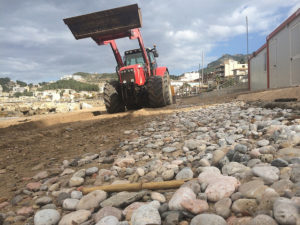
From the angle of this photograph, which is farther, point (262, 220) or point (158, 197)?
point (158, 197)

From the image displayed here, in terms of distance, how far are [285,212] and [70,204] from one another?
4.56 feet

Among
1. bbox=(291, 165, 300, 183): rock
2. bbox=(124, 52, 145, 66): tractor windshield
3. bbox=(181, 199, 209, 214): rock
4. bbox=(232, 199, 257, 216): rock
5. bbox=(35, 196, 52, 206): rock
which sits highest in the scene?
bbox=(124, 52, 145, 66): tractor windshield

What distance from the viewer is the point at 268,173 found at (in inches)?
56.0

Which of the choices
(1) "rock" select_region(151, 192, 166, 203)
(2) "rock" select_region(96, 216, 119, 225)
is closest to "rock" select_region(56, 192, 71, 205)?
(2) "rock" select_region(96, 216, 119, 225)

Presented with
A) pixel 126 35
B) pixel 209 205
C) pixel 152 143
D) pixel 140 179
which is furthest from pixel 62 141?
pixel 126 35

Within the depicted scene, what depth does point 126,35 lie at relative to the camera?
25.3 ft

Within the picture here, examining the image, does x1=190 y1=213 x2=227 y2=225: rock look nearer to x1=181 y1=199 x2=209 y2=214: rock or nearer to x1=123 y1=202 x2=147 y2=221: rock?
x1=181 y1=199 x2=209 y2=214: rock

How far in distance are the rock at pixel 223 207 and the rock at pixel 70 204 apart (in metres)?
1.03

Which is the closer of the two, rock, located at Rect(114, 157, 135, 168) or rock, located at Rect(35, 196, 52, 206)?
rock, located at Rect(35, 196, 52, 206)

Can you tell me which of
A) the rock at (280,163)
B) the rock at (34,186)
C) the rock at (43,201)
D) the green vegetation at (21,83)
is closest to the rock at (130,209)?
the rock at (43,201)

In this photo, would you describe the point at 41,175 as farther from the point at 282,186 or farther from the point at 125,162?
the point at 282,186

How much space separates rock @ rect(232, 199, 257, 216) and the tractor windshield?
8.30 meters

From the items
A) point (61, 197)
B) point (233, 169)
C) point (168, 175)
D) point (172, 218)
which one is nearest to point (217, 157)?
point (233, 169)

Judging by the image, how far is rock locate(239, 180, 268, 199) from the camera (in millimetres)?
1228
